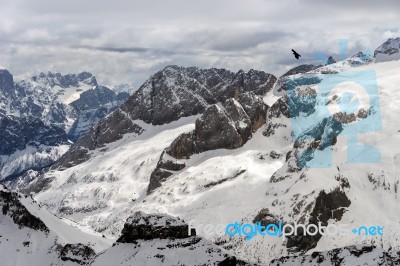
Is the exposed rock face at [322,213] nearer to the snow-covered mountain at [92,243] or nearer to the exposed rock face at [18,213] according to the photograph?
the snow-covered mountain at [92,243]

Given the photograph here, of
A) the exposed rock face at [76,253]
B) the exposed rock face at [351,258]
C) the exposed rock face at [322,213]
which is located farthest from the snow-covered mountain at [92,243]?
the exposed rock face at [322,213]

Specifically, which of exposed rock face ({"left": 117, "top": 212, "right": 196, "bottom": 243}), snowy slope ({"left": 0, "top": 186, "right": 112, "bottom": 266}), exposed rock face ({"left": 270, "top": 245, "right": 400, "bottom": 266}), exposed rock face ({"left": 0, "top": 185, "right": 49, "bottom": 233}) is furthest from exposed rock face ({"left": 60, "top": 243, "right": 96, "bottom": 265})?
exposed rock face ({"left": 270, "top": 245, "right": 400, "bottom": 266})

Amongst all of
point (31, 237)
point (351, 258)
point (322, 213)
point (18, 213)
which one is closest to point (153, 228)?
point (351, 258)

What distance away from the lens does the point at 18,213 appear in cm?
11712

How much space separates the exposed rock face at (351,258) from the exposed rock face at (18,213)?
72.6m

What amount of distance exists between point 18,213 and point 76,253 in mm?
27422

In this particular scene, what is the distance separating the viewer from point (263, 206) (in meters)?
171

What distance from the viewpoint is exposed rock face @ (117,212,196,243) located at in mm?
77375

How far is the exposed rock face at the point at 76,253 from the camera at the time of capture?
96812 millimetres

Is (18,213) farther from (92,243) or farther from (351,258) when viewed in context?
(351,258)

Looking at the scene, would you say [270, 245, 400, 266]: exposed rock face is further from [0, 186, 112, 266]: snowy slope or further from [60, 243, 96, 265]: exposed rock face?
[0, 186, 112, 266]: snowy slope

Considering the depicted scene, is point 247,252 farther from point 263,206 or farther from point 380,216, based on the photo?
point 380,216

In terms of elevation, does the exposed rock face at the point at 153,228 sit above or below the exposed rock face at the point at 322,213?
above

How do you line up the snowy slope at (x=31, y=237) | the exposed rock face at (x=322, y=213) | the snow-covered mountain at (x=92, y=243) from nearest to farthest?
the snow-covered mountain at (x=92, y=243) → the snowy slope at (x=31, y=237) → the exposed rock face at (x=322, y=213)
